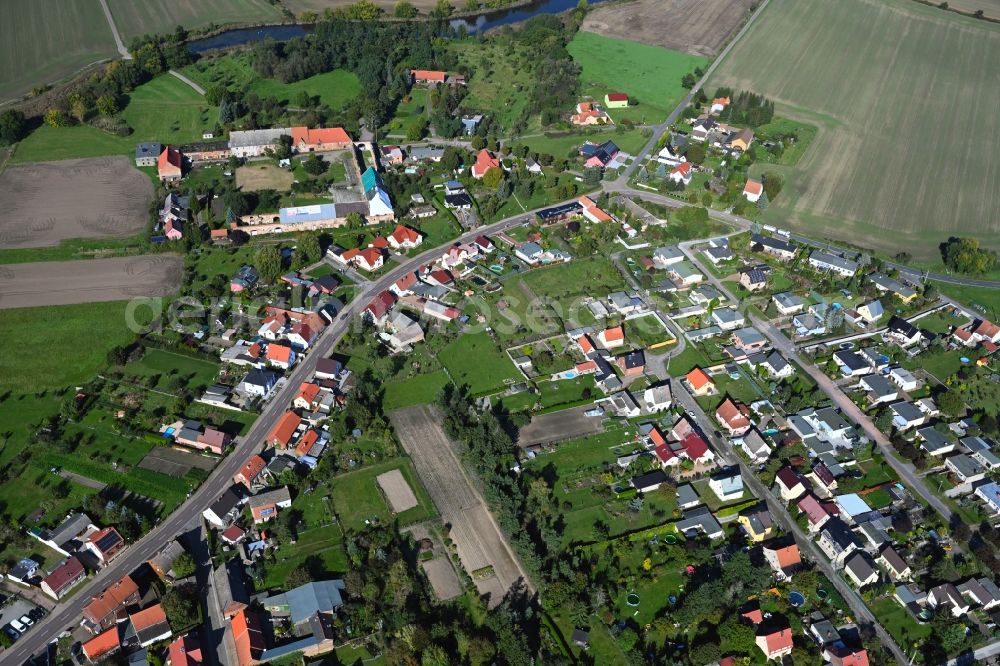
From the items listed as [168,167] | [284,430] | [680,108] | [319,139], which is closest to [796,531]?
[284,430]

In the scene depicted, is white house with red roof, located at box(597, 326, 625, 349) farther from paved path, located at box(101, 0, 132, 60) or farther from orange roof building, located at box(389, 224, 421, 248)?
paved path, located at box(101, 0, 132, 60)

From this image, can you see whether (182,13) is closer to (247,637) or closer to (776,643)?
(247,637)

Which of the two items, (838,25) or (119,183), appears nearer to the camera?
(119,183)

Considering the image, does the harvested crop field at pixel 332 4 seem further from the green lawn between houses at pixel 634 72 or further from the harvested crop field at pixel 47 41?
the harvested crop field at pixel 47 41

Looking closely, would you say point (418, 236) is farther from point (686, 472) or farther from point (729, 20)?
point (729, 20)

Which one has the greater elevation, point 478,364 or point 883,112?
point 883,112

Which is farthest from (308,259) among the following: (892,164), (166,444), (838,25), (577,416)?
(838,25)

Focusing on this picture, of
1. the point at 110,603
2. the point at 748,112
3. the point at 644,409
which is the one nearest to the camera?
the point at 110,603
